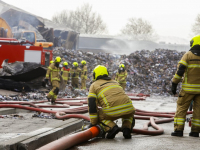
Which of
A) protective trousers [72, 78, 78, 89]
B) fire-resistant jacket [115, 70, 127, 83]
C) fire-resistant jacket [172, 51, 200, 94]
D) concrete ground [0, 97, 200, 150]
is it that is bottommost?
protective trousers [72, 78, 78, 89]

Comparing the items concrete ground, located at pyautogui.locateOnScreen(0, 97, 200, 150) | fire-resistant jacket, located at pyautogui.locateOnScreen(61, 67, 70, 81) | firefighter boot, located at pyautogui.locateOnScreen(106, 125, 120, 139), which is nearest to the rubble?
fire-resistant jacket, located at pyautogui.locateOnScreen(61, 67, 70, 81)

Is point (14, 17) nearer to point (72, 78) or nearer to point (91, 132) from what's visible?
point (72, 78)

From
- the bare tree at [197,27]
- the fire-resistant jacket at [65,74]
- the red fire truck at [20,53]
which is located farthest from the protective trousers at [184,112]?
the bare tree at [197,27]

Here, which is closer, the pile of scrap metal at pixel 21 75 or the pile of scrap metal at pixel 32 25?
the pile of scrap metal at pixel 21 75

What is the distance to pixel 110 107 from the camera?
5.36 m

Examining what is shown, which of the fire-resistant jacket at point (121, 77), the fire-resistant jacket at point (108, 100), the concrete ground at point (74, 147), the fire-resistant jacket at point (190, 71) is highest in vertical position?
the fire-resistant jacket at point (190, 71)

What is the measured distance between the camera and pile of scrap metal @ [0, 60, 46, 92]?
14752mm

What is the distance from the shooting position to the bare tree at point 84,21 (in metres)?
78.1

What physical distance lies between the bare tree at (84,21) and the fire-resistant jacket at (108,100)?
73440mm

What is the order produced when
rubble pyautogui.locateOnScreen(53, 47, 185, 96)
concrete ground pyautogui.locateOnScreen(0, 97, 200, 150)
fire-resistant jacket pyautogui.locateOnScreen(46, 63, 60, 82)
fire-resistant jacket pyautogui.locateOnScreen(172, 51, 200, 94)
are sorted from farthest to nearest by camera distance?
rubble pyautogui.locateOnScreen(53, 47, 185, 96) < fire-resistant jacket pyautogui.locateOnScreen(46, 63, 60, 82) < fire-resistant jacket pyautogui.locateOnScreen(172, 51, 200, 94) < concrete ground pyautogui.locateOnScreen(0, 97, 200, 150)

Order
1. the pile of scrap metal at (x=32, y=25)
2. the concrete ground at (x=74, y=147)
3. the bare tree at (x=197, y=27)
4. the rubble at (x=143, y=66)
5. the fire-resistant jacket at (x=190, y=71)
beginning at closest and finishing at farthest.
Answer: the concrete ground at (x=74, y=147) < the fire-resistant jacket at (x=190, y=71) < the rubble at (x=143, y=66) < the pile of scrap metal at (x=32, y=25) < the bare tree at (x=197, y=27)

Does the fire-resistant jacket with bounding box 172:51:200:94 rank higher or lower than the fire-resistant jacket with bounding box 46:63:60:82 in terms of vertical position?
higher

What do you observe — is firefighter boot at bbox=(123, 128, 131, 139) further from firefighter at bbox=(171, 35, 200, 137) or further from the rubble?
the rubble

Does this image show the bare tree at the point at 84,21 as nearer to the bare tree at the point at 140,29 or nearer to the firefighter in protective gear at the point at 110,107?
the bare tree at the point at 140,29
